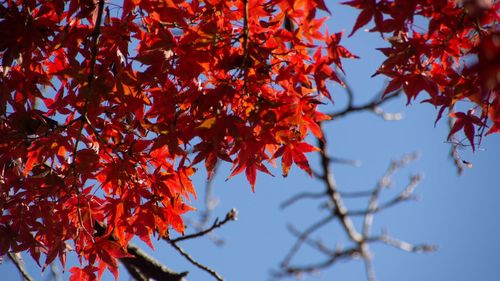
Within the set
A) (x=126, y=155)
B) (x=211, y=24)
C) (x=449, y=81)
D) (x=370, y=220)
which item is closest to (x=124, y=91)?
(x=126, y=155)

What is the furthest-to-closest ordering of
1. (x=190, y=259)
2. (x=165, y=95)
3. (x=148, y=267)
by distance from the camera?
(x=148, y=267) → (x=190, y=259) → (x=165, y=95)

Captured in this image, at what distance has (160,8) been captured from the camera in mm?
1735

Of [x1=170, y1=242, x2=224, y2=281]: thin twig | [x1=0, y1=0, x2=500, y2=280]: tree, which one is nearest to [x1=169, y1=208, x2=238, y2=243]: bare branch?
[x1=170, y1=242, x2=224, y2=281]: thin twig

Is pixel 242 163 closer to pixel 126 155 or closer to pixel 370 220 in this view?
pixel 126 155

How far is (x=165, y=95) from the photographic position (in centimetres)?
185

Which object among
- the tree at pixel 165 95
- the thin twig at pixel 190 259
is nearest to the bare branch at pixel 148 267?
the thin twig at pixel 190 259

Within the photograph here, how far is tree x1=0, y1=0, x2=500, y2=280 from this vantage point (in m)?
1.72

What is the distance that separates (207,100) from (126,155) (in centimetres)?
43

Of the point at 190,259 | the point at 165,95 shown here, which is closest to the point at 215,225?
the point at 190,259

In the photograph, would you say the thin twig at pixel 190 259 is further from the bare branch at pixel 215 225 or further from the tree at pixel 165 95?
the tree at pixel 165 95

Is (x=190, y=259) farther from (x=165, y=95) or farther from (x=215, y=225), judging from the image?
(x=165, y=95)

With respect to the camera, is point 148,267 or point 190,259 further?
point 148,267

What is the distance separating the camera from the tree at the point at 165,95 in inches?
67.9

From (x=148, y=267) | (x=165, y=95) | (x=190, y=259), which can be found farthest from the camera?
(x=148, y=267)
